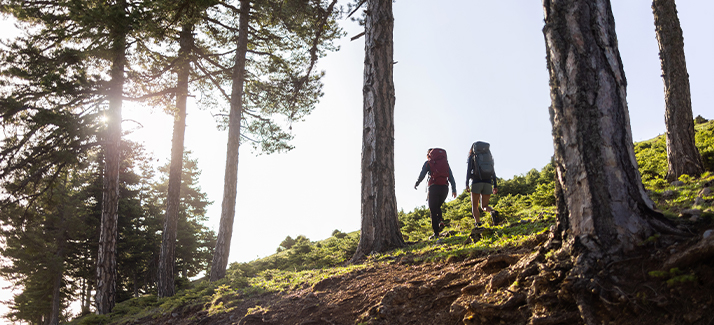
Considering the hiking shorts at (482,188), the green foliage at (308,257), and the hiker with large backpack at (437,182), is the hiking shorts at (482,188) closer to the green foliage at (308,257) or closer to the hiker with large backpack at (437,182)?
the hiker with large backpack at (437,182)

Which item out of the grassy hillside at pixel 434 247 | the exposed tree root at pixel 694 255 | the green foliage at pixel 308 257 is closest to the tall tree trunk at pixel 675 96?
the grassy hillside at pixel 434 247

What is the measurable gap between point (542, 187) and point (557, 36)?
710 centimetres

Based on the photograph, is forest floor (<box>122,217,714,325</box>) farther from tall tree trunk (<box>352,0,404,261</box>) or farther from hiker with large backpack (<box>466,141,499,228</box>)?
hiker with large backpack (<box>466,141,499,228</box>)

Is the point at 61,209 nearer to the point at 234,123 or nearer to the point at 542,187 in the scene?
the point at 234,123

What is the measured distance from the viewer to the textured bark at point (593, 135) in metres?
2.83

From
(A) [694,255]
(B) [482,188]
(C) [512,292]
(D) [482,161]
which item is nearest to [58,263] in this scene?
(B) [482,188]

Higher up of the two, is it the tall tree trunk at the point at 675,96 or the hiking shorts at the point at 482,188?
the tall tree trunk at the point at 675,96

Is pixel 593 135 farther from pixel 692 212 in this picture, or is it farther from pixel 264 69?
pixel 264 69

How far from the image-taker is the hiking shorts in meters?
7.82

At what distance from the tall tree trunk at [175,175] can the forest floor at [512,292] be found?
7.68 meters

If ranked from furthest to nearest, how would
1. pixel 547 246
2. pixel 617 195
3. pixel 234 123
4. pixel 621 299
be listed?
pixel 234 123
pixel 547 246
pixel 617 195
pixel 621 299

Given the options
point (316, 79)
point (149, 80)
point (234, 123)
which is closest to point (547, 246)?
point (234, 123)

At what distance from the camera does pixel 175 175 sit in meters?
12.3

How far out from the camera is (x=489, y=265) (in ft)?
12.1
